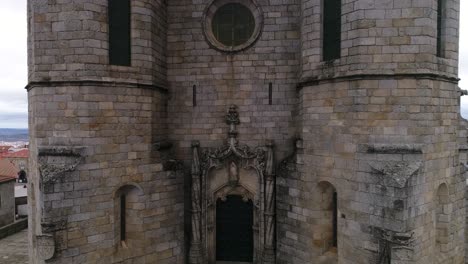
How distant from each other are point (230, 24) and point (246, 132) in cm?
347

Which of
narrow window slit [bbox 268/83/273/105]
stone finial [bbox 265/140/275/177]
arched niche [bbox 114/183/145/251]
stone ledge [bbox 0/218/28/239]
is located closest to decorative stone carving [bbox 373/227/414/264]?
stone finial [bbox 265/140/275/177]

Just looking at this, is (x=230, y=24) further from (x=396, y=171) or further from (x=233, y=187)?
(x=396, y=171)

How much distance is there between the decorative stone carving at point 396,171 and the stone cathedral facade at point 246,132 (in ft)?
0.08

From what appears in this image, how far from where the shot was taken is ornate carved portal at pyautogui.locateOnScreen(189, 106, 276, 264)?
1053cm

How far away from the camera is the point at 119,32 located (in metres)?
9.56

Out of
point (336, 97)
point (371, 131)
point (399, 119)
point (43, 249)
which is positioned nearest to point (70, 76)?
point (43, 249)

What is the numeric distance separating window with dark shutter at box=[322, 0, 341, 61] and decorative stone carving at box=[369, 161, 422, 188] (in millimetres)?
2954

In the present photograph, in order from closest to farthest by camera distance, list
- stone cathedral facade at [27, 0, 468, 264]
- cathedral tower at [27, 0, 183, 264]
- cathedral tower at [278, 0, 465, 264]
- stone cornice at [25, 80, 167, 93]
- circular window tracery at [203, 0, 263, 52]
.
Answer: cathedral tower at [278, 0, 465, 264]
stone cathedral facade at [27, 0, 468, 264]
cathedral tower at [27, 0, 183, 264]
stone cornice at [25, 80, 167, 93]
circular window tracery at [203, 0, 263, 52]

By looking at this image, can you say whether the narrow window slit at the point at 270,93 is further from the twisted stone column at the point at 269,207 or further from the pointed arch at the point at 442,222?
the pointed arch at the point at 442,222

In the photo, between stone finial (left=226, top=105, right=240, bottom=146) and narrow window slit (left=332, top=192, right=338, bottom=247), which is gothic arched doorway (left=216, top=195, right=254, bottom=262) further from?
narrow window slit (left=332, top=192, right=338, bottom=247)

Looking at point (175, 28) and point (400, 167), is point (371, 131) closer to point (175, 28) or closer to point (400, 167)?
point (400, 167)

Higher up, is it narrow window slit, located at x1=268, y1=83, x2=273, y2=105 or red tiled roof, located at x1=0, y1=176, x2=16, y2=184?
narrow window slit, located at x1=268, y1=83, x2=273, y2=105

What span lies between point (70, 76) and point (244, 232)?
6.89 metres

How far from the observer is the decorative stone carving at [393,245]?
780 centimetres
